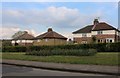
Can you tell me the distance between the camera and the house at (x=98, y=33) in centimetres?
7031

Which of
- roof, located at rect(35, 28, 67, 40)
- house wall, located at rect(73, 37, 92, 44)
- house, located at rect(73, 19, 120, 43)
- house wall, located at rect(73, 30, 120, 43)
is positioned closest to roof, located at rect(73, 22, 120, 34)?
house, located at rect(73, 19, 120, 43)

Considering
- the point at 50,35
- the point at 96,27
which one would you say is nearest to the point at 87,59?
the point at 96,27

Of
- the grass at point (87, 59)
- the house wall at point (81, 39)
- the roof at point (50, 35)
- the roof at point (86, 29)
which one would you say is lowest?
the grass at point (87, 59)

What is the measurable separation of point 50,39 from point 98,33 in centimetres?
1732

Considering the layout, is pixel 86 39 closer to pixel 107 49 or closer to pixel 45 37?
pixel 45 37

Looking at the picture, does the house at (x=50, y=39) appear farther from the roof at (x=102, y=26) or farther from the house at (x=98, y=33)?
the roof at (x=102, y=26)

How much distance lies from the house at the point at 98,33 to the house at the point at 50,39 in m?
6.33

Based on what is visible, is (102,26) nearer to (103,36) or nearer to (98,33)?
(98,33)

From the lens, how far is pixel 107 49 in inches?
1651

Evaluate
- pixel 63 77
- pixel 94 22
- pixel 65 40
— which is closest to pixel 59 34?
pixel 65 40

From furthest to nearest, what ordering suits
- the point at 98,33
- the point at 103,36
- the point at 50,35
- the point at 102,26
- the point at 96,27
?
1. the point at 50,35
2. the point at 96,27
3. the point at 102,26
4. the point at 98,33
5. the point at 103,36

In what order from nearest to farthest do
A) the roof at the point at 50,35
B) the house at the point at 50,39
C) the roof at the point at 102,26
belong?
1. the roof at the point at 102,26
2. the house at the point at 50,39
3. the roof at the point at 50,35

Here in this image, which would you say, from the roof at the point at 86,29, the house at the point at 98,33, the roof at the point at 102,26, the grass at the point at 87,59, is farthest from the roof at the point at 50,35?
the grass at the point at 87,59

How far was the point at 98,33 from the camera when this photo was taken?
7250 cm
